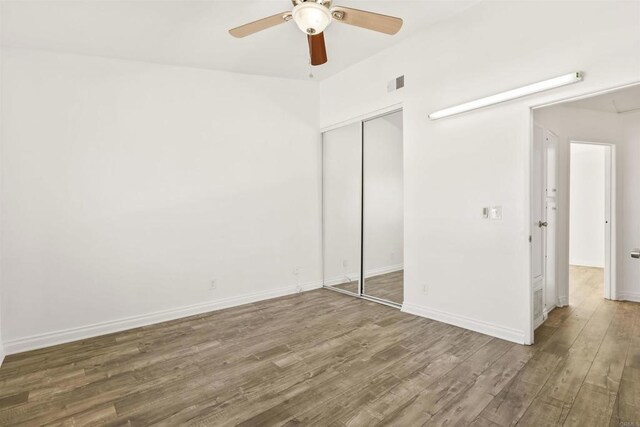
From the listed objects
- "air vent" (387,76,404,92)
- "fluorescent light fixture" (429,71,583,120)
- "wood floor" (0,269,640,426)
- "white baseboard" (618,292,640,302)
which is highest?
"air vent" (387,76,404,92)

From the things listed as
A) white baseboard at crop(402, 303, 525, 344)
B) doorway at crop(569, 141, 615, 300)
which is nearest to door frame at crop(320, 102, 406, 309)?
white baseboard at crop(402, 303, 525, 344)

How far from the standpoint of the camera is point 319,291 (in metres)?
Result: 4.85

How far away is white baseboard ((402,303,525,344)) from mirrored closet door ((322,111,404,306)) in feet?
1.25

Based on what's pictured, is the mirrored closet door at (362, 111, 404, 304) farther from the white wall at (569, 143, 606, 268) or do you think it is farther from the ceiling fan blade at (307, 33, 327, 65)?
the white wall at (569, 143, 606, 268)

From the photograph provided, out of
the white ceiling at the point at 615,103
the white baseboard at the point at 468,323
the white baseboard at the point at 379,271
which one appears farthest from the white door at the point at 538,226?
the white baseboard at the point at 379,271

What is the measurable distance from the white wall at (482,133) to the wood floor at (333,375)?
1.57 feet

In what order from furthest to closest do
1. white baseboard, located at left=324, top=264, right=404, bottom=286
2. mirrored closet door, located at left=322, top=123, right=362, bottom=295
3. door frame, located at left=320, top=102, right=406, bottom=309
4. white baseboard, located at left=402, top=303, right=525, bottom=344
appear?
mirrored closet door, located at left=322, top=123, right=362, bottom=295 < white baseboard, located at left=324, top=264, right=404, bottom=286 < door frame, located at left=320, top=102, right=406, bottom=309 < white baseboard, located at left=402, top=303, right=525, bottom=344

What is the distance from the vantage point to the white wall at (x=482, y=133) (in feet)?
8.06

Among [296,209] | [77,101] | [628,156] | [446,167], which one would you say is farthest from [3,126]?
[628,156]

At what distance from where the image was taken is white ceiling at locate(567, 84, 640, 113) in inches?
142

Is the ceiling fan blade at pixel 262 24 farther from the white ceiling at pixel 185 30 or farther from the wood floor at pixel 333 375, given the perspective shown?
the wood floor at pixel 333 375

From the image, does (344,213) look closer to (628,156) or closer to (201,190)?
(201,190)

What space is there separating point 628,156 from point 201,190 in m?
5.66

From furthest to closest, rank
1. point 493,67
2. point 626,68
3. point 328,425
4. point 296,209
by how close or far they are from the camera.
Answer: point 296,209 < point 493,67 < point 626,68 < point 328,425
